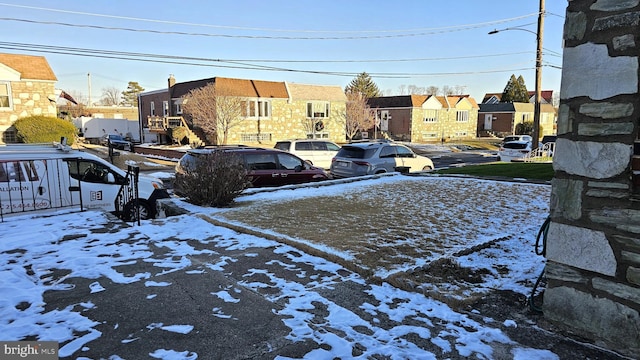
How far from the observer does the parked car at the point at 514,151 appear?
2211 centimetres

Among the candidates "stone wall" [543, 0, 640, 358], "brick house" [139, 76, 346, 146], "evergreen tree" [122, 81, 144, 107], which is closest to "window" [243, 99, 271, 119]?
"brick house" [139, 76, 346, 146]

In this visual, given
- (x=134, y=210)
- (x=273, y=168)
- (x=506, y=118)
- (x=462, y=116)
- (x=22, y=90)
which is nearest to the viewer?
(x=134, y=210)

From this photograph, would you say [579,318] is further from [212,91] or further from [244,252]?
[212,91]

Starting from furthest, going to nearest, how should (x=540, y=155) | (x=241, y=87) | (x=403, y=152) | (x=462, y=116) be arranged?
(x=462, y=116) → (x=241, y=87) → (x=540, y=155) → (x=403, y=152)

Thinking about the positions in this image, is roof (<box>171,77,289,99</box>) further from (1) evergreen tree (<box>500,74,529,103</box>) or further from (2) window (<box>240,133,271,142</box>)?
(1) evergreen tree (<box>500,74,529,103</box>)

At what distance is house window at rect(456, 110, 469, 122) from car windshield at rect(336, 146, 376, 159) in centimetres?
4197

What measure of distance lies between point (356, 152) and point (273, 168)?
12.5ft

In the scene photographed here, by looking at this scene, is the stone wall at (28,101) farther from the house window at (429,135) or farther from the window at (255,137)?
the house window at (429,135)

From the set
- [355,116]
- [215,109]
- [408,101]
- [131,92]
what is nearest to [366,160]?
[215,109]

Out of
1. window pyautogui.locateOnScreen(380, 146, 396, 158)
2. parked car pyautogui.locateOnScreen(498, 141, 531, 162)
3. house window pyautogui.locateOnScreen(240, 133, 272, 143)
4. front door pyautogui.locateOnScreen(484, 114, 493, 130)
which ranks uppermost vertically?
front door pyautogui.locateOnScreen(484, 114, 493, 130)

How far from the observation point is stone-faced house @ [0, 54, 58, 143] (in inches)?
902

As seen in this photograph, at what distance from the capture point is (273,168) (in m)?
11.2

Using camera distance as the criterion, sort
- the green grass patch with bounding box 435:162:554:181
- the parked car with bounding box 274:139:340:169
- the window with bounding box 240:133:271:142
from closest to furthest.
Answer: the green grass patch with bounding box 435:162:554:181
the parked car with bounding box 274:139:340:169
the window with bounding box 240:133:271:142

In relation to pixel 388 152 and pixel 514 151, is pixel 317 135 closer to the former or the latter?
pixel 514 151
